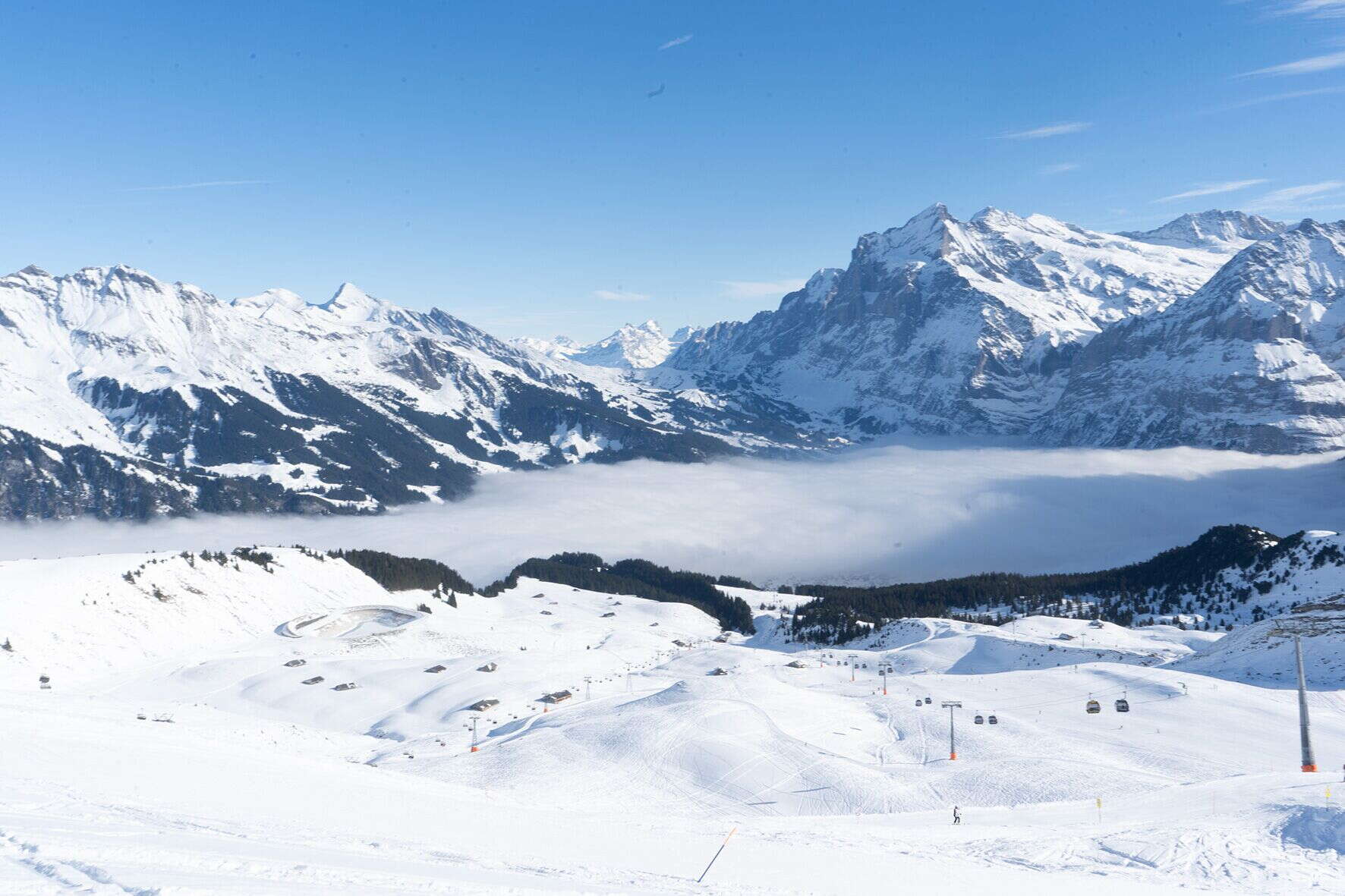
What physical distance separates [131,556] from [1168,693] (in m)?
155

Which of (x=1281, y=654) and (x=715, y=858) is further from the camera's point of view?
(x=1281, y=654)

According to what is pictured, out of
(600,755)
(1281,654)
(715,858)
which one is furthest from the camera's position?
(1281,654)

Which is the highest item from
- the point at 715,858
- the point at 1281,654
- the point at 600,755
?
the point at 715,858

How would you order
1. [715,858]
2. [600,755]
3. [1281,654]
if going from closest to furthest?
1. [715,858]
2. [600,755]
3. [1281,654]

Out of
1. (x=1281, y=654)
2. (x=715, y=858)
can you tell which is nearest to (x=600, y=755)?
(x=715, y=858)

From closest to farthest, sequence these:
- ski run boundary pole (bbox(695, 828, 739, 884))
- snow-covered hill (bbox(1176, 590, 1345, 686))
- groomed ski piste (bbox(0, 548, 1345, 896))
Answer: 1. ski run boundary pole (bbox(695, 828, 739, 884))
2. groomed ski piste (bbox(0, 548, 1345, 896))
3. snow-covered hill (bbox(1176, 590, 1345, 686))

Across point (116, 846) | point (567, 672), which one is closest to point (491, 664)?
point (567, 672)

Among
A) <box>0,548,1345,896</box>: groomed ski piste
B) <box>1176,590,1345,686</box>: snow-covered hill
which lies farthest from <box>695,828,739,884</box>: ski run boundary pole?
<box>1176,590,1345,686</box>: snow-covered hill

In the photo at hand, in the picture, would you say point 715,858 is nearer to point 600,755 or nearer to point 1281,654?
point 600,755

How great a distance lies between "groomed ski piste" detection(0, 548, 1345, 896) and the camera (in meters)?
31.1

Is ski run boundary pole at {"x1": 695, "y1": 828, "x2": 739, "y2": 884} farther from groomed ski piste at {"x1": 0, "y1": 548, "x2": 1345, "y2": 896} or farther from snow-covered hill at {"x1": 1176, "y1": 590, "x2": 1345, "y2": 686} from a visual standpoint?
snow-covered hill at {"x1": 1176, "y1": 590, "x2": 1345, "y2": 686}

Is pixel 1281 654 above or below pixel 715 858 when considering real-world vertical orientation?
below

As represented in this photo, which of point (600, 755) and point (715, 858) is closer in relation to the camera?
point (715, 858)

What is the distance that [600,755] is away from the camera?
73.6 metres
